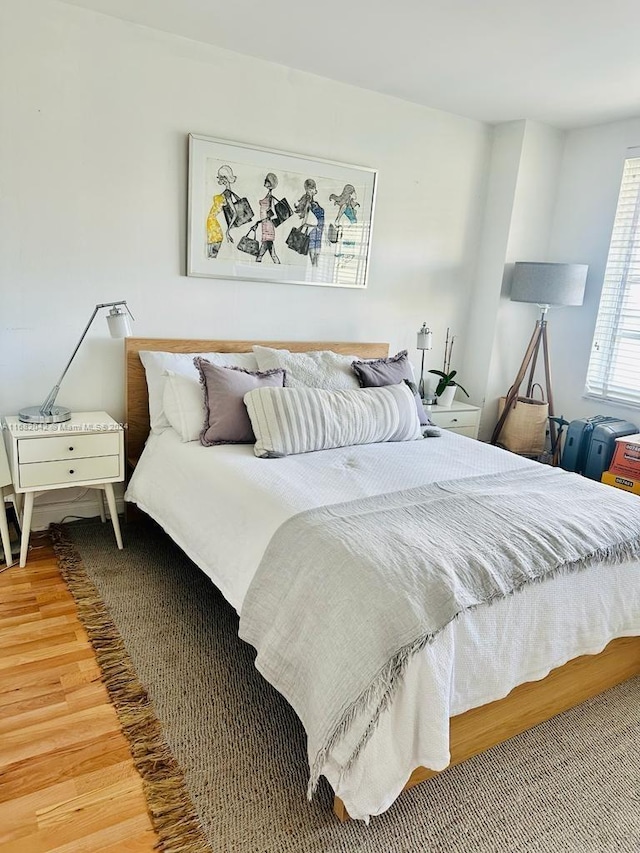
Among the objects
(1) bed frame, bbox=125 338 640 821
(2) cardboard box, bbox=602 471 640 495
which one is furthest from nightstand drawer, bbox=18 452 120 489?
(2) cardboard box, bbox=602 471 640 495

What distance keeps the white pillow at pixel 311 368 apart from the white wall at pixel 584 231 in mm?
1879

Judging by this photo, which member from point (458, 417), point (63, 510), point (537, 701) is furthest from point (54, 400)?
point (458, 417)

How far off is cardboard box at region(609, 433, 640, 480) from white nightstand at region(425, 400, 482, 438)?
89 centimetres

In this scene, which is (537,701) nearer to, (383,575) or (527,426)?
(383,575)

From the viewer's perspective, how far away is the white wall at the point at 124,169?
2500 mm

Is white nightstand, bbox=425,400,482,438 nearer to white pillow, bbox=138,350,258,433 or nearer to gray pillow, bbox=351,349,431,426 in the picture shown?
gray pillow, bbox=351,349,431,426

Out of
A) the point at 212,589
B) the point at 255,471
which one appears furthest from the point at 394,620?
the point at 212,589

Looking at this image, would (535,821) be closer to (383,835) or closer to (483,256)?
(383,835)

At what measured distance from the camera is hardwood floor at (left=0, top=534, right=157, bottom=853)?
1359 mm

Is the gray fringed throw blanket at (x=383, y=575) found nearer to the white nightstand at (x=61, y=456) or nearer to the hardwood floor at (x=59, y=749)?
the hardwood floor at (x=59, y=749)

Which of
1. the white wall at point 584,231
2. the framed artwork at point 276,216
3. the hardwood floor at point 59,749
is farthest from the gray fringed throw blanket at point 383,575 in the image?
the white wall at point 584,231

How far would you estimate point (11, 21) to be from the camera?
93.0 inches

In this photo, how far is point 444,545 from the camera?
1.59 meters

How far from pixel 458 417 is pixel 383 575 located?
2528mm
